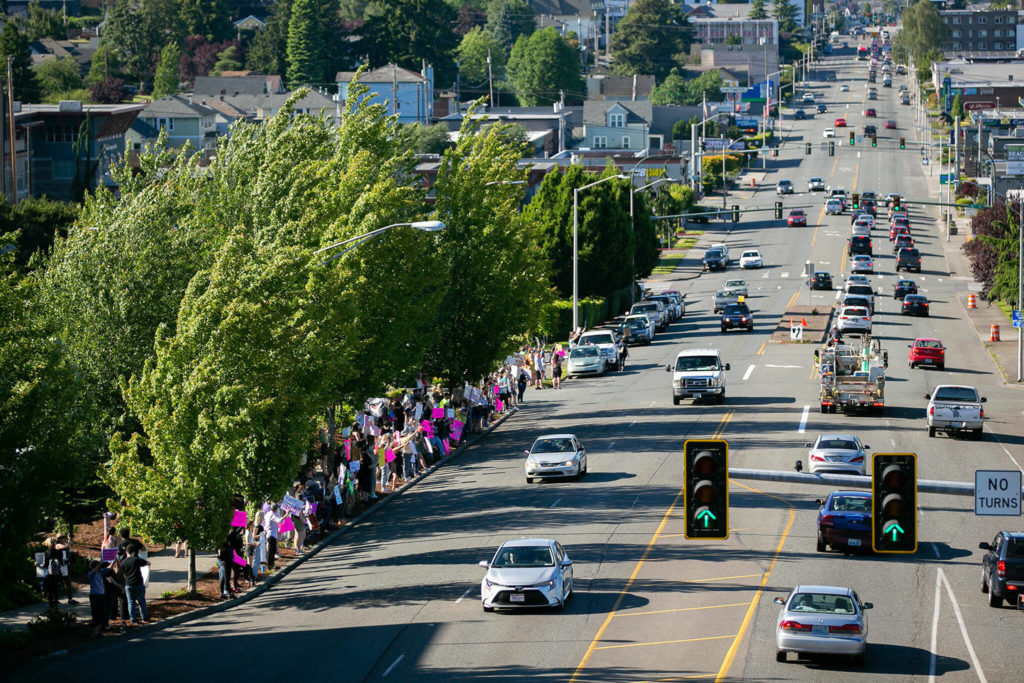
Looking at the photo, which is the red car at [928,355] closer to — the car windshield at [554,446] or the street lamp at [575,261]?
the street lamp at [575,261]

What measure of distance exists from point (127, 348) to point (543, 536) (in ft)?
34.5

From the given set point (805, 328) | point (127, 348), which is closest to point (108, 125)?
point (805, 328)

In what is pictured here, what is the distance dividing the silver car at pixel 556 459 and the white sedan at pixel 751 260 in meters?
67.7

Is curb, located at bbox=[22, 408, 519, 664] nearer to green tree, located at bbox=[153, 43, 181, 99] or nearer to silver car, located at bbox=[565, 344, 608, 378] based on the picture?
silver car, located at bbox=[565, 344, 608, 378]

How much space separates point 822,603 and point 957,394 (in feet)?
81.4

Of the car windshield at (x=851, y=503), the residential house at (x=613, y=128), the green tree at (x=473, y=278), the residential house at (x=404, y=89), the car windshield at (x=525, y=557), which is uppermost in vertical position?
the residential house at (x=404, y=89)

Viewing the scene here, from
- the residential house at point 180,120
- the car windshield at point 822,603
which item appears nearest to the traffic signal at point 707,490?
the car windshield at point 822,603

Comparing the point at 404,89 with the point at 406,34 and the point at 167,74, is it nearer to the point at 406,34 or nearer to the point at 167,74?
the point at 406,34

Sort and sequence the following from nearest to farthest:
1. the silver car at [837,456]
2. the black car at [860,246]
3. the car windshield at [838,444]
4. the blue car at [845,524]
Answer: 1. the blue car at [845,524]
2. the silver car at [837,456]
3. the car windshield at [838,444]
4. the black car at [860,246]

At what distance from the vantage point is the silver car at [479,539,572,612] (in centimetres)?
2828

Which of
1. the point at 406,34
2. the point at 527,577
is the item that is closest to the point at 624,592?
the point at 527,577

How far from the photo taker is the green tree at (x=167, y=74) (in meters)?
185

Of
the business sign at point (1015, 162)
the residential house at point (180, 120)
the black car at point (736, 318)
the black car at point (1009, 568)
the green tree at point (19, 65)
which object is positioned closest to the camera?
the black car at point (1009, 568)

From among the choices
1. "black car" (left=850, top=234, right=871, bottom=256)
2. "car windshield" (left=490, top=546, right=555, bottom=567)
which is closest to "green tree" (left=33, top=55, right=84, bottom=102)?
"black car" (left=850, top=234, right=871, bottom=256)
